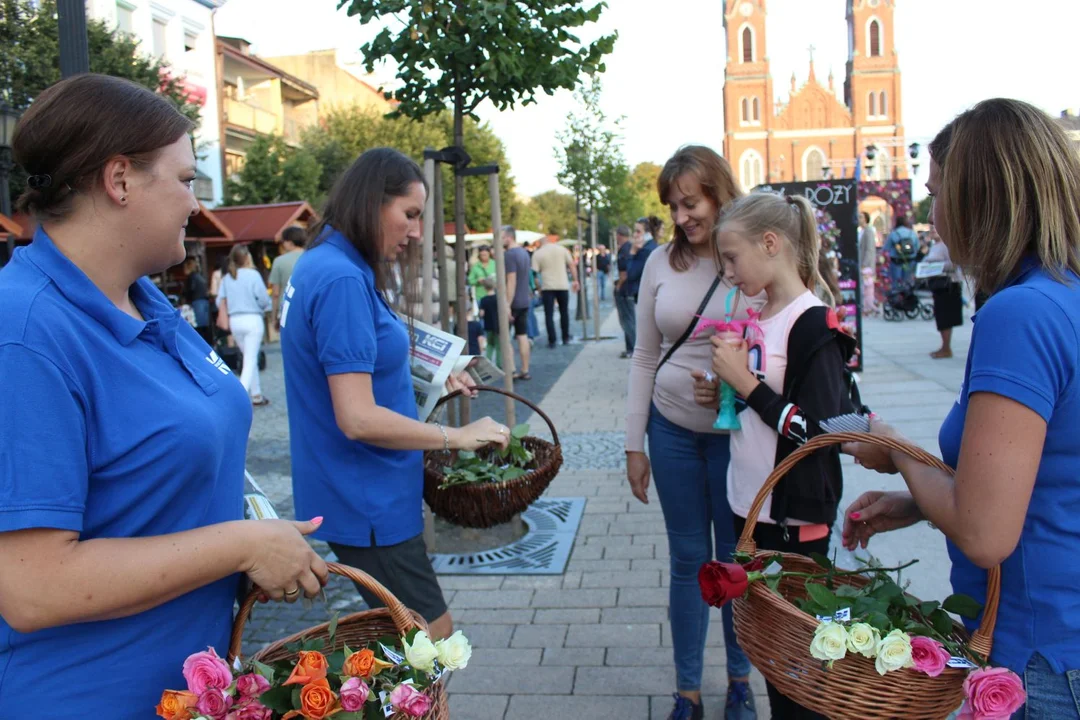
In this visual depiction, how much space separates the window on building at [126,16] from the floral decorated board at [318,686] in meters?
25.2

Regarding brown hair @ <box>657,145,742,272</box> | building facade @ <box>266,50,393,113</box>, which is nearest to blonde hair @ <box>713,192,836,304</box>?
brown hair @ <box>657,145,742,272</box>

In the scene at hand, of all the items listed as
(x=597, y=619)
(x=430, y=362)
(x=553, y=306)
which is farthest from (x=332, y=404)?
(x=553, y=306)

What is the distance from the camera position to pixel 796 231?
285 centimetres

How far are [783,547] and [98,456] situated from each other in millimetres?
2015

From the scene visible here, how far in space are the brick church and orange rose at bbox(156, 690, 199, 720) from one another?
10085 cm

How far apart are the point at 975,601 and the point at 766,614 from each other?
1.31 feet

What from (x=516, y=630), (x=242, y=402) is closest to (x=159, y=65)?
(x=516, y=630)

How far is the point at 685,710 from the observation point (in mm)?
3238

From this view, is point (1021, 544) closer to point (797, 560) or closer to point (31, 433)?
point (797, 560)

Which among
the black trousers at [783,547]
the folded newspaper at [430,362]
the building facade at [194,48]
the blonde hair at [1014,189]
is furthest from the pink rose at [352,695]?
the building facade at [194,48]

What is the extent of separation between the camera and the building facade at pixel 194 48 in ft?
78.1

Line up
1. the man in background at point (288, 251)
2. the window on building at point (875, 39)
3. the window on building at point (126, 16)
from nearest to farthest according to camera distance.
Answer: the man in background at point (288, 251), the window on building at point (126, 16), the window on building at point (875, 39)

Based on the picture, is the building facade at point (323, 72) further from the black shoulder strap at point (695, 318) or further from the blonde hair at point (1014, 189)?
the blonde hair at point (1014, 189)

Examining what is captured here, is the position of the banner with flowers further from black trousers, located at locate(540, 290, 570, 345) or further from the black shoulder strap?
black trousers, located at locate(540, 290, 570, 345)
